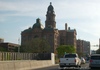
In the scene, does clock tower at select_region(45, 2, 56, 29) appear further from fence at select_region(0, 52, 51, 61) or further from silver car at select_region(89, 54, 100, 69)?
silver car at select_region(89, 54, 100, 69)

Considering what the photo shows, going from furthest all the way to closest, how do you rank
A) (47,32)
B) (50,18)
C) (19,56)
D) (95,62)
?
(50,18) < (47,32) < (19,56) < (95,62)

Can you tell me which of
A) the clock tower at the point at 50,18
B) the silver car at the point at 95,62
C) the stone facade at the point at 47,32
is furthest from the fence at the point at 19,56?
the clock tower at the point at 50,18

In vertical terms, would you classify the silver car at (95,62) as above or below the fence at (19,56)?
below

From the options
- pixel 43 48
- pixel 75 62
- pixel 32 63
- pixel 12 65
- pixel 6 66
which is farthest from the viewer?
pixel 43 48

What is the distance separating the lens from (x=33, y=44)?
119 m

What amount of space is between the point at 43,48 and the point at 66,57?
86.0m

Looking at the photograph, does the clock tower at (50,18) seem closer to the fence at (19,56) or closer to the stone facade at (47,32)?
the stone facade at (47,32)

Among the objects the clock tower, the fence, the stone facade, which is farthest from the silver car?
the clock tower

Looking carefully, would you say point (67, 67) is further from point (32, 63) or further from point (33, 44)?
point (33, 44)

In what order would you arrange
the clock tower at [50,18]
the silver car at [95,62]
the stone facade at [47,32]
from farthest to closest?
the clock tower at [50,18] < the stone facade at [47,32] < the silver car at [95,62]

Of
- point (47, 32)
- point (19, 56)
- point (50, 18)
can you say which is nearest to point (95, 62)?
point (19, 56)

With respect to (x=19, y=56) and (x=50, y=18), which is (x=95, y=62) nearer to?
(x=19, y=56)

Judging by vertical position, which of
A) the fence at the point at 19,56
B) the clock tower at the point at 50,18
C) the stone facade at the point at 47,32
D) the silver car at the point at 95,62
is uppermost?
the clock tower at the point at 50,18

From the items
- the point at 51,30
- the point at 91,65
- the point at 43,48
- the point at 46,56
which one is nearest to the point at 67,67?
the point at 91,65
